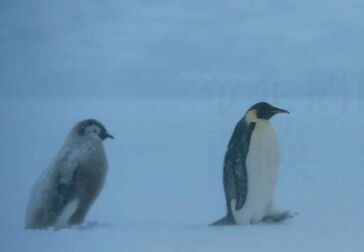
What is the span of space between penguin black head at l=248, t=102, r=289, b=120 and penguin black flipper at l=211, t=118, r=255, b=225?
0.16 ft

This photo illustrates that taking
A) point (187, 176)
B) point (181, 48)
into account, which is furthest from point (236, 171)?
point (181, 48)

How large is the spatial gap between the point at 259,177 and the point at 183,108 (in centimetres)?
27

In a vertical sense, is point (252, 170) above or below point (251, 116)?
below

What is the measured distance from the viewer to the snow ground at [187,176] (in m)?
2.08

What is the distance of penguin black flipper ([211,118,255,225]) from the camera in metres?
2.09

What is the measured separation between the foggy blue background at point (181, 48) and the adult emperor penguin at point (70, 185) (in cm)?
15

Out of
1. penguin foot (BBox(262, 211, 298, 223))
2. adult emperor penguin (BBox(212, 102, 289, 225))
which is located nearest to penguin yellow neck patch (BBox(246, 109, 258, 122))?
adult emperor penguin (BBox(212, 102, 289, 225))

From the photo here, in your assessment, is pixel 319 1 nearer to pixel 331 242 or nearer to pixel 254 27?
pixel 254 27

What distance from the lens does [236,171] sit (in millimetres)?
2096

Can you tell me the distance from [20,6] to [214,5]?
0.52 metres

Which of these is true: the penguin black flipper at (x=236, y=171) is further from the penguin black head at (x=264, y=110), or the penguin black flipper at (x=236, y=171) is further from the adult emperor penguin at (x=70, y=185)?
the adult emperor penguin at (x=70, y=185)

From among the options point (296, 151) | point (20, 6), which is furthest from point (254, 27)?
point (20, 6)

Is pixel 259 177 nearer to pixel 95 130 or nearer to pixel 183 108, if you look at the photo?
pixel 183 108

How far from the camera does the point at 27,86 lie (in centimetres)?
216
